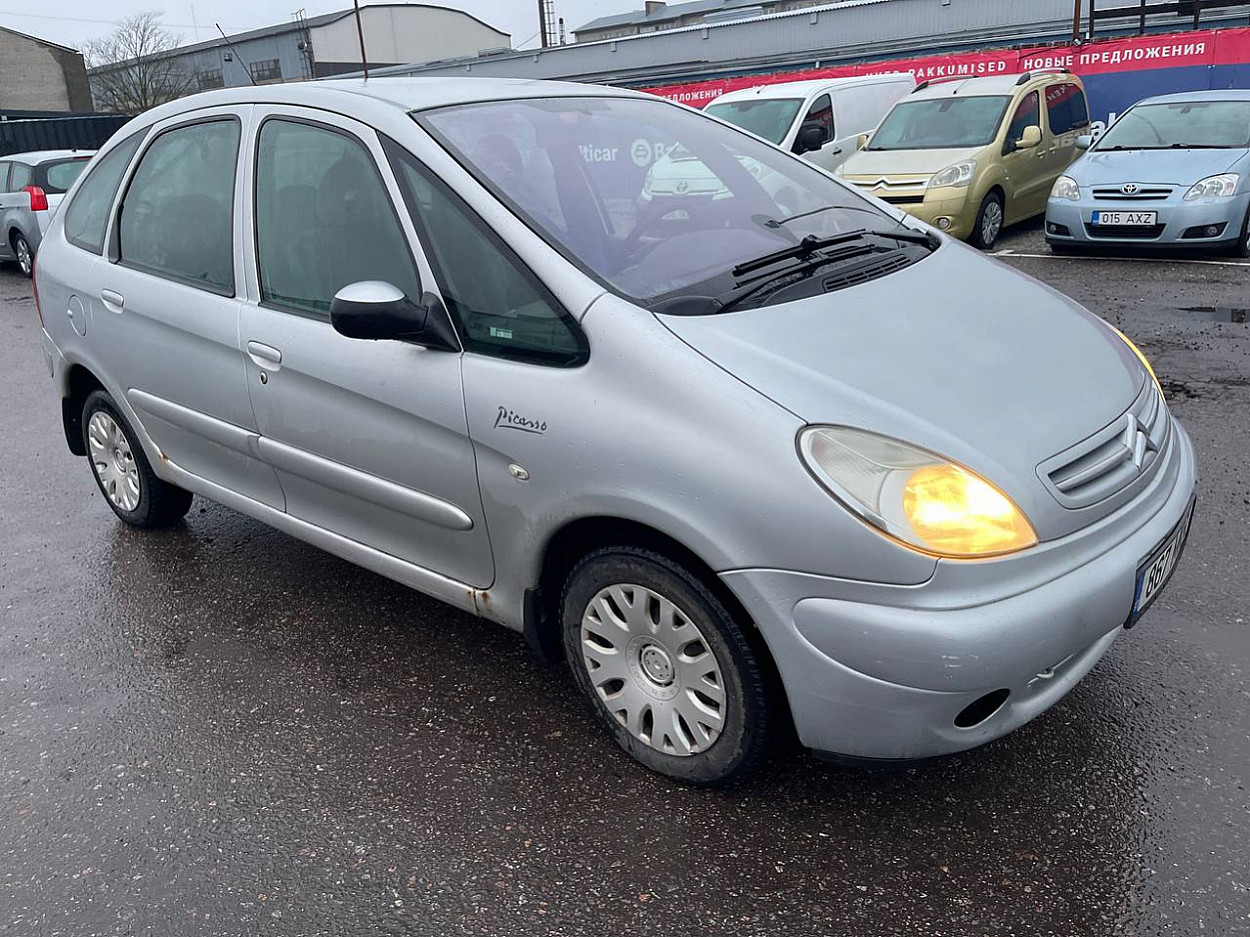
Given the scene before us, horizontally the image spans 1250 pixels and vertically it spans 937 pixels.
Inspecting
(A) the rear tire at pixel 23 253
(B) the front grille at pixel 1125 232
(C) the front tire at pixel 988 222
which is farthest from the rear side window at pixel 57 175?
(B) the front grille at pixel 1125 232

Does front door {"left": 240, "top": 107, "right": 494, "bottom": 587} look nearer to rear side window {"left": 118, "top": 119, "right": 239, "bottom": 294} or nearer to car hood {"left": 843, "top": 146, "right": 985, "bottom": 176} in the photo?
rear side window {"left": 118, "top": 119, "right": 239, "bottom": 294}

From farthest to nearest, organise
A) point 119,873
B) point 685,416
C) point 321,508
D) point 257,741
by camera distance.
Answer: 1. point 321,508
2. point 257,741
3. point 119,873
4. point 685,416

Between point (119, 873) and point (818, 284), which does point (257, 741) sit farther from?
point (818, 284)

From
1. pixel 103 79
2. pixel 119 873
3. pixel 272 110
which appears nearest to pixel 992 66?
pixel 272 110

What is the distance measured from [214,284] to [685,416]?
199cm

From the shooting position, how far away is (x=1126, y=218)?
921 centimetres

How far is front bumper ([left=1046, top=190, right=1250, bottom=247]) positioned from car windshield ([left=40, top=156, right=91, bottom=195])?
1187cm

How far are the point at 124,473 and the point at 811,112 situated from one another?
10.1 metres

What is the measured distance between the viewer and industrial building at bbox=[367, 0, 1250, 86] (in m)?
23.0

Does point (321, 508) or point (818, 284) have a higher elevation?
point (818, 284)

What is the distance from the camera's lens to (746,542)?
2.31 meters

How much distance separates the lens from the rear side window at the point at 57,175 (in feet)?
45.0

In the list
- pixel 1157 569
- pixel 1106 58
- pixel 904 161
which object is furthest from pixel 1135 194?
pixel 1106 58

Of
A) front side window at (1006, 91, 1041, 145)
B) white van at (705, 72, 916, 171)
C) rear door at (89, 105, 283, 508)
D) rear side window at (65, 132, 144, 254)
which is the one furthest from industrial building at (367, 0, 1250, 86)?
rear door at (89, 105, 283, 508)
